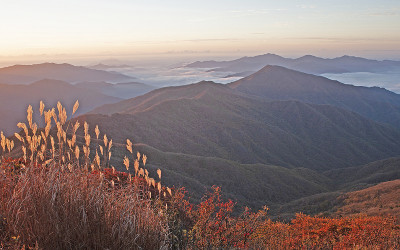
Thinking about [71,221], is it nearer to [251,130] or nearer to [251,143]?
[251,143]

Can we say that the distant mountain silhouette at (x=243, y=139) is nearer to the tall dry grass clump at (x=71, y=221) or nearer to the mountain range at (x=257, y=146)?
the mountain range at (x=257, y=146)

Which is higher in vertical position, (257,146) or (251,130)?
(251,130)

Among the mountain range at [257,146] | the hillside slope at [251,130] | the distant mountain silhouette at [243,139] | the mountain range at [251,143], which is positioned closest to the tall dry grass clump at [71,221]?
the mountain range at [257,146]

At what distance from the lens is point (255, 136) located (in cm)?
10662

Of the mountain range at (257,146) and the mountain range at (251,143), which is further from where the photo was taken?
the mountain range at (251,143)

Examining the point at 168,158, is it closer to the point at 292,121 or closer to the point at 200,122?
the point at 200,122

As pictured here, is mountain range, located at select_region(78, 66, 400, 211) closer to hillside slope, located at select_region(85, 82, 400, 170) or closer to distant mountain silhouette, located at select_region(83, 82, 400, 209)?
distant mountain silhouette, located at select_region(83, 82, 400, 209)

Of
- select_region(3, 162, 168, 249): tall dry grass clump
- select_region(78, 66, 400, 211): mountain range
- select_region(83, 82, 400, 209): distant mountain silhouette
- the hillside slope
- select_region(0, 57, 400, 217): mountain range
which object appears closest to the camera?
select_region(3, 162, 168, 249): tall dry grass clump

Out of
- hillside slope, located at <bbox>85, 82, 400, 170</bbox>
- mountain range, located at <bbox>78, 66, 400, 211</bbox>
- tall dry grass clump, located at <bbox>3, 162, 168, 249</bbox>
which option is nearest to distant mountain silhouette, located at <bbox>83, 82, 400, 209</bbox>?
mountain range, located at <bbox>78, 66, 400, 211</bbox>

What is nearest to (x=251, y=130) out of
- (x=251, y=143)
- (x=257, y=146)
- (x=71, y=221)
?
(x=251, y=143)

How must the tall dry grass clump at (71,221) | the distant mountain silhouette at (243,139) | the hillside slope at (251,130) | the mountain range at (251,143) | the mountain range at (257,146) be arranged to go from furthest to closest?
the hillside slope at (251,130)
the distant mountain silhouette at (243,139)
the mountain range at (251,143)
the mountain range at (257,146)
the tall dry grass clump at (71,221)

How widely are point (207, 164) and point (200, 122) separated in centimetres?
4978

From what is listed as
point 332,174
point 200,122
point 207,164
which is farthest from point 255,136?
point 207,164

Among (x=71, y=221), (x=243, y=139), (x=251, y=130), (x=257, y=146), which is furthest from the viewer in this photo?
(x=251, y=130)
